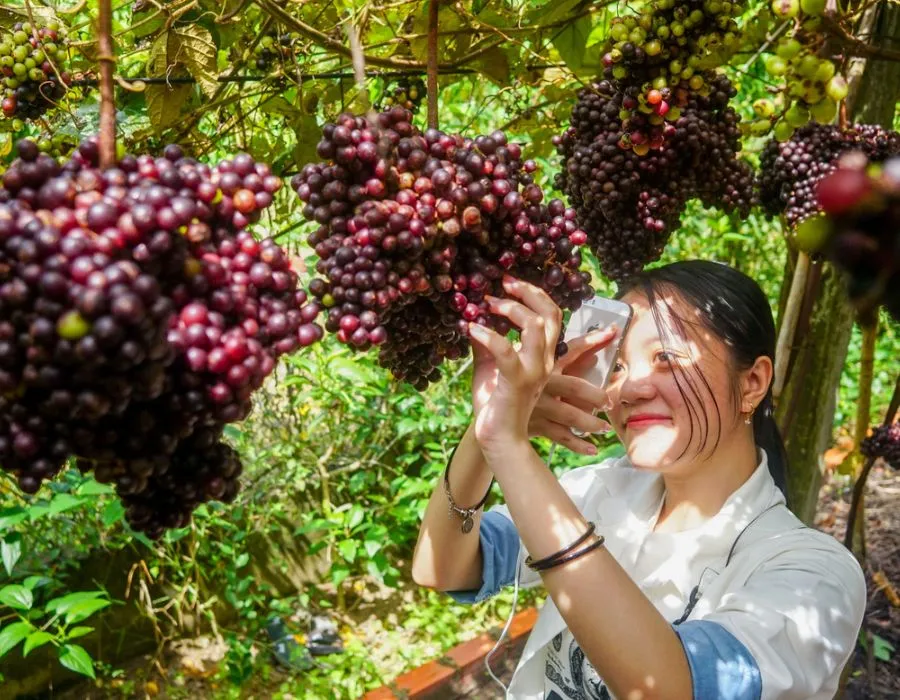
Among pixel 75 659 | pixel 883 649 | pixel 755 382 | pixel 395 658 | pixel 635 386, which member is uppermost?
pixel 635 386

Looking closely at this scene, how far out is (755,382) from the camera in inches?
59.4

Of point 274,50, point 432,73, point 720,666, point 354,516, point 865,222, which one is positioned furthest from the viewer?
point 354,516

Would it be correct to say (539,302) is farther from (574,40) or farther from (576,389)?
(574,40)

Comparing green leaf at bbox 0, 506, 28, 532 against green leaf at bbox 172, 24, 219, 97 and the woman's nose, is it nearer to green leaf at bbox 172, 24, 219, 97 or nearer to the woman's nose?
green leaf at bbox 172, 24, 219, 97

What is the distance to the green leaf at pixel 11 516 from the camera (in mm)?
1944

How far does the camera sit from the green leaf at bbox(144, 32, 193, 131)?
1283 mm

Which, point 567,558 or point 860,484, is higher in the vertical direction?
point 567,558

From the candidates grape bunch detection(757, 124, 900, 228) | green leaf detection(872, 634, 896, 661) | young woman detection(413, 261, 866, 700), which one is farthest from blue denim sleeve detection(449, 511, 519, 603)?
green leaf detection(872, 634, 896, 661)

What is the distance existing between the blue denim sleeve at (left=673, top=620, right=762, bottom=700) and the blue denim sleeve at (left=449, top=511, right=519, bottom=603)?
0.68 metres

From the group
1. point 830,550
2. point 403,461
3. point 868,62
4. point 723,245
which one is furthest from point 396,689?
point 723,245

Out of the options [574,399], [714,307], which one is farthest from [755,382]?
[574,399]

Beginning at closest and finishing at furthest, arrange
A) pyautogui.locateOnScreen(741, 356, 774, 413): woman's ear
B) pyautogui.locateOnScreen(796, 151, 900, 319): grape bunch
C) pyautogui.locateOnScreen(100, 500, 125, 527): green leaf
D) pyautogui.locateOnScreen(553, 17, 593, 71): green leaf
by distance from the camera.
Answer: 1. pyautogui.locateOnScreen(796, 151, 900, 319): grape bunch
2. pyautogui.locateOnScreen(741, 356, 774, 413): woman's ear
3. pyautogui.locateOnScreen(553, 17, 593, 71): green leaf
4. pyautogui.locateOnScreen(100, 500, 125, 527): green leaf

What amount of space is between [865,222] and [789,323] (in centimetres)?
197

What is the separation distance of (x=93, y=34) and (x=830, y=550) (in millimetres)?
1861
